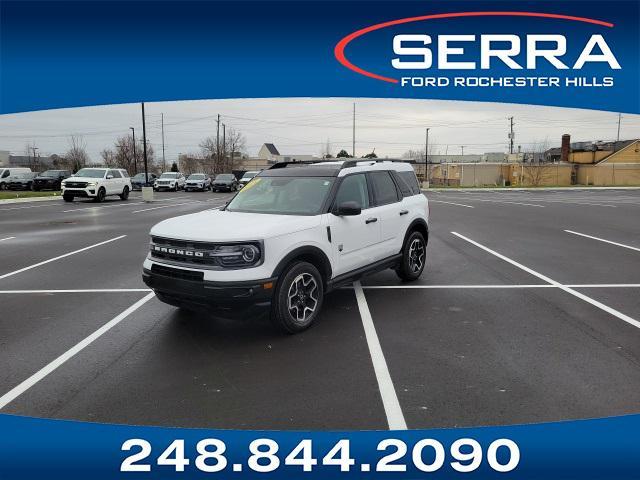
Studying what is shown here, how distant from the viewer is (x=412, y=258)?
7.62m

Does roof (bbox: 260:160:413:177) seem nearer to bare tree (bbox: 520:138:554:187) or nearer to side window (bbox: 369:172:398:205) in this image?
side window (bbox: 369:172:398:205)

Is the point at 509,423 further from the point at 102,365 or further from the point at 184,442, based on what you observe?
the point at 102,365

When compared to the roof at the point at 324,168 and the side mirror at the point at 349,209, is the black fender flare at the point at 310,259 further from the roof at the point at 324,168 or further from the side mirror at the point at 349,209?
the roof at the point at 324,168

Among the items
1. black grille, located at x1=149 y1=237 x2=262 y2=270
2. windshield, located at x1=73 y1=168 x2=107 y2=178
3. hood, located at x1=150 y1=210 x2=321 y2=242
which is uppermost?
windshield, located at x1=73 y1=168 x2=107 y2=178

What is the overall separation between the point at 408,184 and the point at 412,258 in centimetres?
121

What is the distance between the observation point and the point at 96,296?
A: 22.6 feet

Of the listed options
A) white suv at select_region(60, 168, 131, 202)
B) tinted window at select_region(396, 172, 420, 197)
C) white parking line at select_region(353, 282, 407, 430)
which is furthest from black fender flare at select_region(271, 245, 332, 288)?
white suv at select_region(60, 168, 131, 202)

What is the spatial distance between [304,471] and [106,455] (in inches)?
53.8

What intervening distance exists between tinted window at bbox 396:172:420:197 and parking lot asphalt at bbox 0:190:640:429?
1456mm

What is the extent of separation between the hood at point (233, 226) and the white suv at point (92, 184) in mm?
22018

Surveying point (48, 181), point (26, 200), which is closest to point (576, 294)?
point (26, 200)

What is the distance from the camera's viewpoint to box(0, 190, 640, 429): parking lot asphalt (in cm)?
369

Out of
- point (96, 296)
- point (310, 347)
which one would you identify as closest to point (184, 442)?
point (310, 347)

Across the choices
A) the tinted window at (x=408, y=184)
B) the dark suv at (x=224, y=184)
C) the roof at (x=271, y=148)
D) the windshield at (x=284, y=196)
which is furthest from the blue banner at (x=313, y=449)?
the roof at (x=271, y=148)
